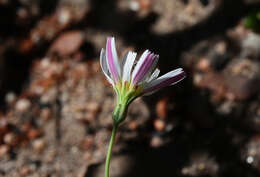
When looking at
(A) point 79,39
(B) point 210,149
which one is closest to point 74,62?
(A) point 79,39

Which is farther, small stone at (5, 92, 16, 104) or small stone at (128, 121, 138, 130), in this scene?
small stone at (5, 92, 16, 104)

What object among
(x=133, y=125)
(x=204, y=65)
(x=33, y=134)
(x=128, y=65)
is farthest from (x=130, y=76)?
(x=204, y=65)

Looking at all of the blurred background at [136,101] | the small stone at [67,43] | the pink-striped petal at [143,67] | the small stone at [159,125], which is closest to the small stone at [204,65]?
the blurred background at [136,101]

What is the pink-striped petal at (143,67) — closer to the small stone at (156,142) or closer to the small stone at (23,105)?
the small stone at (156,142)

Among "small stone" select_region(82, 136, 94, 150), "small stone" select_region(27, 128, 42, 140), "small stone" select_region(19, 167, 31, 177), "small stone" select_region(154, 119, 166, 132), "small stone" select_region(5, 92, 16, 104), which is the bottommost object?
"small stone" select_region(154, 119, 166, 132)

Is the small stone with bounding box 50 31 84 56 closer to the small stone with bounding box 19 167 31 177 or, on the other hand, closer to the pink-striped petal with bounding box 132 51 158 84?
the small stone with bounding box 19 167 31 177

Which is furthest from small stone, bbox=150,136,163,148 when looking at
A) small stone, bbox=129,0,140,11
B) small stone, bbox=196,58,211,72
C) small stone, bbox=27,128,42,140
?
small stone, bbox=129,0,140,11

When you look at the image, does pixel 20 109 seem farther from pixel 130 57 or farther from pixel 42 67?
pixel 130 57

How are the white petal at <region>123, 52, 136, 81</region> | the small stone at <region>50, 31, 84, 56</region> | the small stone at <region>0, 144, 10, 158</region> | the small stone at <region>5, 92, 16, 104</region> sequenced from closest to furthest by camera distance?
the white petal at <region>123, 52, 136, 81</region>
the small stone at <region>0, 144, 10, 158</region>
the small stone at <region>5, 92, 16, 104</region>
the small stone at <region>50, 31, 84, 56</region>
